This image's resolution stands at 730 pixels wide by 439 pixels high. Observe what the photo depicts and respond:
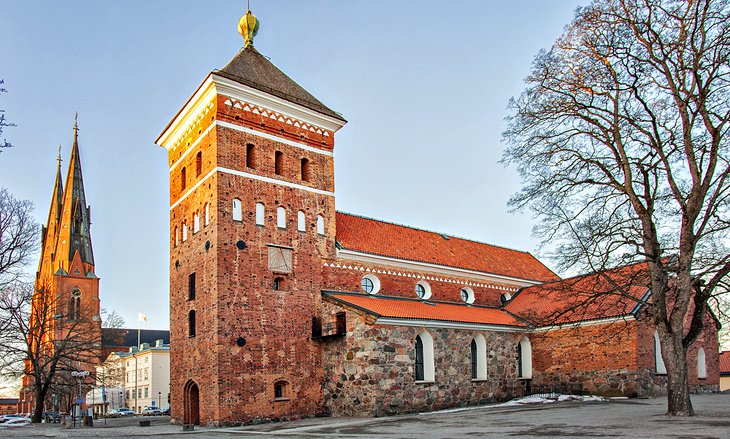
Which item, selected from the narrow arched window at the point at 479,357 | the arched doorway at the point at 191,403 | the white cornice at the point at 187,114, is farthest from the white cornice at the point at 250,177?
the narrow arched window at the point at 479,357

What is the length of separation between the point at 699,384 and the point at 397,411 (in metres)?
17.1

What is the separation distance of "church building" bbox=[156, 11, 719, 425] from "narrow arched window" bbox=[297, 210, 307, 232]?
0.06 metres

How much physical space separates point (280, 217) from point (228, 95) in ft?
17.8

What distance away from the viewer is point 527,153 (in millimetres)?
19531

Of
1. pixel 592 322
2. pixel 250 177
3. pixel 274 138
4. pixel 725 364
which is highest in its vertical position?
pixel 274 138

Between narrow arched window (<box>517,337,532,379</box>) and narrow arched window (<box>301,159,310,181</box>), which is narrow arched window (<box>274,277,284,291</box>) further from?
narrow arched window (<box>517,337,532,379</box>)

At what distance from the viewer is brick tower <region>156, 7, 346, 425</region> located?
2408cm

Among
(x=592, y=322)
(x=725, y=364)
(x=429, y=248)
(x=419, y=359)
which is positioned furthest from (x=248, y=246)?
(x=725, y=364)

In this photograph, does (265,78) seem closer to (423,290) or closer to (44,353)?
(423,290)

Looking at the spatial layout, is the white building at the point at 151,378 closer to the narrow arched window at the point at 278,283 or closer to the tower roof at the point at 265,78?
the narrow arched window at the point at 278,283

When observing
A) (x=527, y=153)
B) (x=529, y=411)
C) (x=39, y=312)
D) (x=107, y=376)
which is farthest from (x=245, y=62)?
(x=107, y=376)

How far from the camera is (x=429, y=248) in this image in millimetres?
33469

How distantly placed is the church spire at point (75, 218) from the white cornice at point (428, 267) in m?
54.9

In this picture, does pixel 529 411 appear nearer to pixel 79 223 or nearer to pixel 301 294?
pixel 301 294
